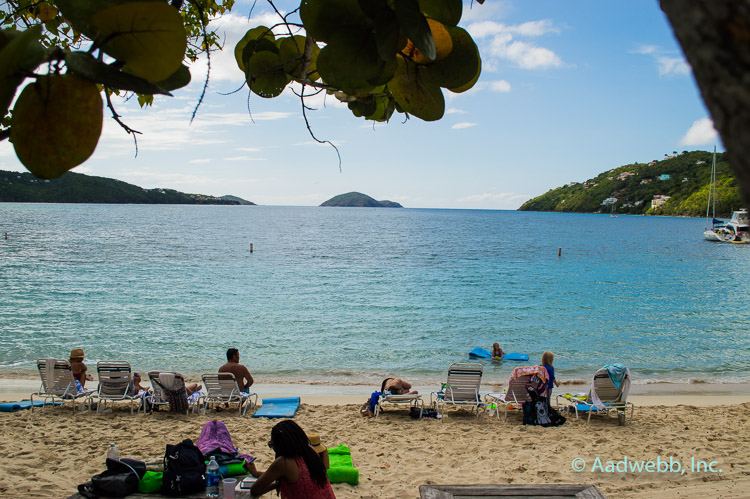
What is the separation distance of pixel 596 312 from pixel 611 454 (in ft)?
51.4

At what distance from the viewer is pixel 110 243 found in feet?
167

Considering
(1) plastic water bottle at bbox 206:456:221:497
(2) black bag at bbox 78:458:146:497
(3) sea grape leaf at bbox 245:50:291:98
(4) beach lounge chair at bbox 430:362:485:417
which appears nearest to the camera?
(3) sea grape leaf at bbox 245:50:291:98

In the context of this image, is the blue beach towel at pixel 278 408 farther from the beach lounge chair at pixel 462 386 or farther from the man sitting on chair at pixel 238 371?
the beach lounge chair at pixel 462 386

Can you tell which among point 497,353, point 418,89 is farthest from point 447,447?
point 497,353

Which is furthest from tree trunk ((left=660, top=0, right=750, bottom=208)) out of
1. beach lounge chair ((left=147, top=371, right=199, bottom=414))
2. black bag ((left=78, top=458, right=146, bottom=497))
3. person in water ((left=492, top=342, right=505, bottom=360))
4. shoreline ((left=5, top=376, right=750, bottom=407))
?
person in water ((left=492, top=342, right=505, bottom=360))

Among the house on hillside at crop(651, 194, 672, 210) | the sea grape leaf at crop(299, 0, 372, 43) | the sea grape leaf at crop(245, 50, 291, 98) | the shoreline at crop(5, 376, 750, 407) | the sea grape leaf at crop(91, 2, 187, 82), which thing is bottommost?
the shoreline at crop(5, 376, 750, 407)

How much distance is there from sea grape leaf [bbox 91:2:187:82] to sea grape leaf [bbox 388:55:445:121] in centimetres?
36

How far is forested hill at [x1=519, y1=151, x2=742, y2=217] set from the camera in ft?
316

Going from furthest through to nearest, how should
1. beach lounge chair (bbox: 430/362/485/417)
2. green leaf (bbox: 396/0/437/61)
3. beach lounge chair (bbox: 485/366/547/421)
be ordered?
beach lounge chair (bbox: 430/362/485/417) → beach lounge chair (bbox: 485/366/547/421) → green leaf (bbox: 396/0/437/61)

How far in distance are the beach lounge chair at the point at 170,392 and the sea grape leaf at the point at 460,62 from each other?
341 inches

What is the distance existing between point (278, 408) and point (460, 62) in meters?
9.01

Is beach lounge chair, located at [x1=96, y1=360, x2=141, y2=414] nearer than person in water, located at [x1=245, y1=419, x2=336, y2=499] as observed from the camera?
No

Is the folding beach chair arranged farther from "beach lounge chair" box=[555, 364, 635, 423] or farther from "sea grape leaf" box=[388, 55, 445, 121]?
"sea grape leaf" box=[388, 55, 445, 121]

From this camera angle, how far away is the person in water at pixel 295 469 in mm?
3627
